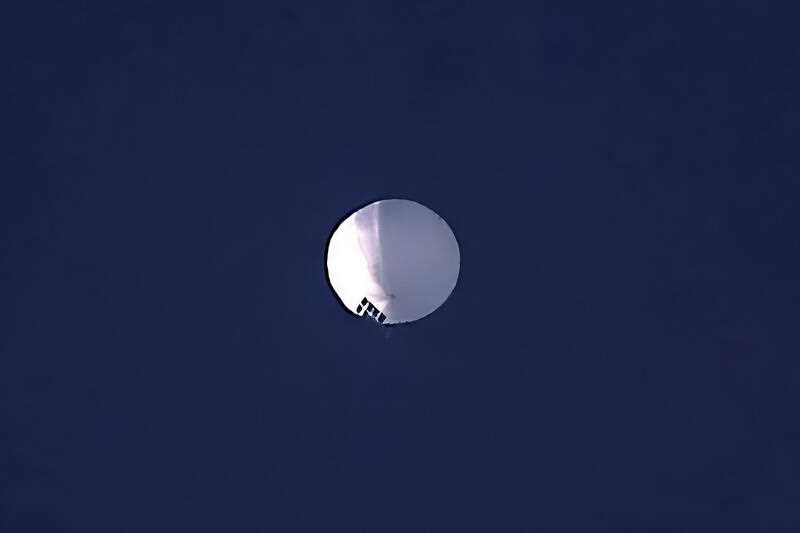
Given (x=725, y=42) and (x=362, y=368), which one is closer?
(x=362, y=368)

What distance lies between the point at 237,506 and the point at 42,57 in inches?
165

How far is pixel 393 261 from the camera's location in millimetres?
10062

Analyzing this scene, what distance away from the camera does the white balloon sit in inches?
397

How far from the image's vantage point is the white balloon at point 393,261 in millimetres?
10086

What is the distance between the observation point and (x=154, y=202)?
10.3 m

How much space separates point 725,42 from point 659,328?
2651mm

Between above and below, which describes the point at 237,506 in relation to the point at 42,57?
below

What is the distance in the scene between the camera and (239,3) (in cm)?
1066

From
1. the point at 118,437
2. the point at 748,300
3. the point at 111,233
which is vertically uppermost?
the point at 111,233

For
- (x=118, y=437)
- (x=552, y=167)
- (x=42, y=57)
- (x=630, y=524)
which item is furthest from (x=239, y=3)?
(x=630, y=524)

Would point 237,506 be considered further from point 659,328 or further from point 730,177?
point 730,177

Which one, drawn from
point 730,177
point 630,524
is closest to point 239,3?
point 730,177

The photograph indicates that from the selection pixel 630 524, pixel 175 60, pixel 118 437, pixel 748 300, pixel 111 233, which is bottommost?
pixel 630 524

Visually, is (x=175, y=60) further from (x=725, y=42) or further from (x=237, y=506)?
(x=725, y=42)
